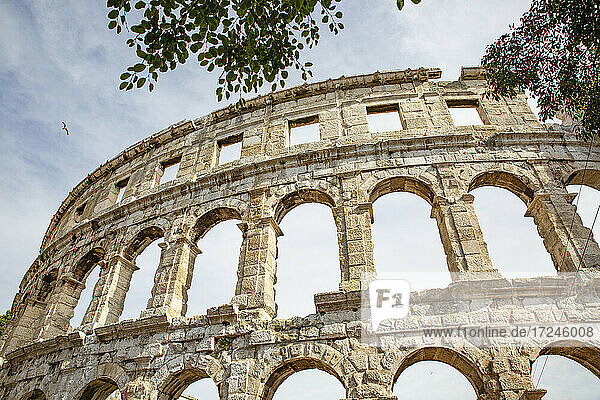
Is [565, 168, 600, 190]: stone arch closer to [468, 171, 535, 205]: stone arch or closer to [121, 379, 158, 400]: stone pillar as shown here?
[468, 171, 535, 205]: stone arch

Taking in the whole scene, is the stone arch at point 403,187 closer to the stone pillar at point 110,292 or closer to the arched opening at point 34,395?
the stone pillar at point 110,292

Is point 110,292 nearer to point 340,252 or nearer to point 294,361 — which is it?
point 294,361

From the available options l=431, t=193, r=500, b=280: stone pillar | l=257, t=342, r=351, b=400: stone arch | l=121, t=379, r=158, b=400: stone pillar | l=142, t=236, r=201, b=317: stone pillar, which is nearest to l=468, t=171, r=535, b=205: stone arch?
l=431, t=193, r=500, b=280: stone pillar

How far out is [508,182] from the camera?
31.7 feet

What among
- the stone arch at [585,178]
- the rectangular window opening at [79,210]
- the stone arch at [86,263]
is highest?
the rectangular window opening at [79,210]

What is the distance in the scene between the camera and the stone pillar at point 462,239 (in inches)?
309

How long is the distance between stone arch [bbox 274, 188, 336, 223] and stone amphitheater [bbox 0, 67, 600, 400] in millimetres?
44

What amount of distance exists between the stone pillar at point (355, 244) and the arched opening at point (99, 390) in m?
5.33

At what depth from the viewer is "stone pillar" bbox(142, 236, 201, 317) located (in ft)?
29.5

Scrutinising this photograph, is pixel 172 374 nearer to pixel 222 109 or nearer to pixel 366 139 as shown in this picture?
pixel 366 139

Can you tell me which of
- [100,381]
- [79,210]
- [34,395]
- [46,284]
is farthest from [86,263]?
[100,381]

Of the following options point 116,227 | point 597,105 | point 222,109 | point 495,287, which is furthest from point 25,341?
point 597,105

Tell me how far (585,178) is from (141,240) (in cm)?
1189

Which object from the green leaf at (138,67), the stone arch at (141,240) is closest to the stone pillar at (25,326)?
the stone arch at (141,240)
